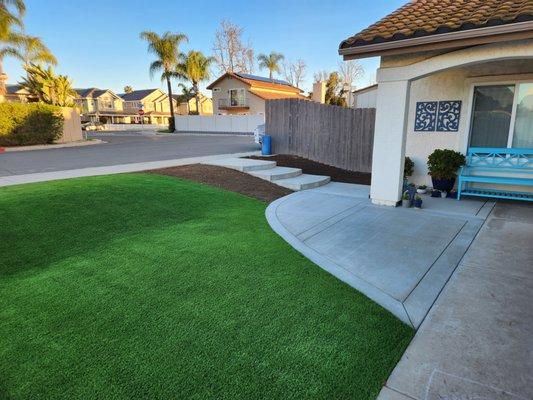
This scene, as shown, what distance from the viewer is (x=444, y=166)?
7711 millimetres

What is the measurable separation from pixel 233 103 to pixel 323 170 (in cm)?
3278

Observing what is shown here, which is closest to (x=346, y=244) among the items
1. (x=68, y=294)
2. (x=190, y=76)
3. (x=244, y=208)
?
(x=244, y=208)

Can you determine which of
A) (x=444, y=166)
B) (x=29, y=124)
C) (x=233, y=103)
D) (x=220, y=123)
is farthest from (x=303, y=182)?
(x=233, y=103)

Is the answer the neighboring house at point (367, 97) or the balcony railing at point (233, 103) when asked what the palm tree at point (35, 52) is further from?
the neighboring house at point (367, 97)

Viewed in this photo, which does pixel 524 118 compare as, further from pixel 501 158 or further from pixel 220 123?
pixel 220 123

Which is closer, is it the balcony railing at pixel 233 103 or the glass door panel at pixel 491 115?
the glass door panel at pixel 491 115

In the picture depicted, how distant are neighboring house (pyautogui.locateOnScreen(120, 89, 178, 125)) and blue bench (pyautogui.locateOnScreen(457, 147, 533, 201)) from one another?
214ft

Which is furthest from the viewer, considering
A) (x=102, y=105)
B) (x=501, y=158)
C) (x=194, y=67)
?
(x=102, y=105)

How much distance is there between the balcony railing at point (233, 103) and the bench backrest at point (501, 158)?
35.1 m

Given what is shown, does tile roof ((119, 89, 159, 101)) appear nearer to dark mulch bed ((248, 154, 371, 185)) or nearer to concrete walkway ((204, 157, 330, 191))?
dark mulch bed ((248, 154, 371, 185))

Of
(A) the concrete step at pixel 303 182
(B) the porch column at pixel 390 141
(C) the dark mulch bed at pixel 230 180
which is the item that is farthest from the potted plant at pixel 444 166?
(C) the dark mulch bed at pixel 230 180

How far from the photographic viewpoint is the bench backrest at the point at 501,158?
7.12 m

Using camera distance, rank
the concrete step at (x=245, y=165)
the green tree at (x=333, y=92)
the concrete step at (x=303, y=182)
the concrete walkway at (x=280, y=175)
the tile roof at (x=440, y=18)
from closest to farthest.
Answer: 1. the tile roof at (x=440, y=18)
2. the concrete step at (x=303, y=182)
3. the concrete walkway at (x=280, y=175)
4. the concrete step at (x=245, y=165)
5. the green tree at (x=333, y=92)

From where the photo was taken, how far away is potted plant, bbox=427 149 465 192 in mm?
7688
